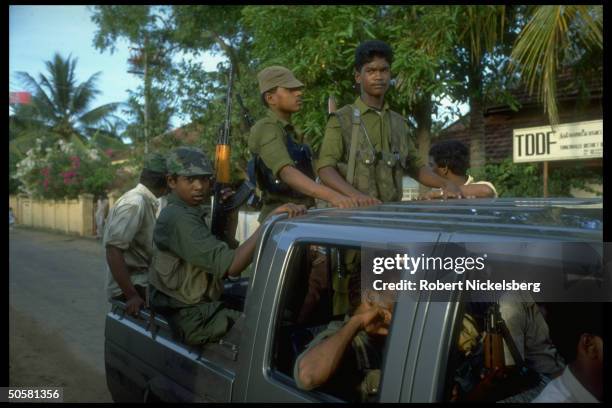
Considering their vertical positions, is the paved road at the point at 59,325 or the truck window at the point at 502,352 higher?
the truck window at the point at 502,352

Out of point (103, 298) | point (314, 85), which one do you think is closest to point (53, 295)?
point (103, 298)

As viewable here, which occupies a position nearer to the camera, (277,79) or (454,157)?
(277,79)

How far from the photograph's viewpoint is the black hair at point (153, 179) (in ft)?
13.7

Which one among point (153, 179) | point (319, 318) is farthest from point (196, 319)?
point (153, 179)

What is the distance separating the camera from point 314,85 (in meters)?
6.58

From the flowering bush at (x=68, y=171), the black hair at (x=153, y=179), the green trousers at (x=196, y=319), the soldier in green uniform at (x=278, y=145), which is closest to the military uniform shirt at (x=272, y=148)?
the soldier in green uniform at (x=278, y=145)

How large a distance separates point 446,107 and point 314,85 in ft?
5.06

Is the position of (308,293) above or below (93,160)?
below

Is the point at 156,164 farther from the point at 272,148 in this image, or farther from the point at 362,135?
the point at 362,135

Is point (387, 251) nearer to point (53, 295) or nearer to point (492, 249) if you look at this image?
point (492, 249)

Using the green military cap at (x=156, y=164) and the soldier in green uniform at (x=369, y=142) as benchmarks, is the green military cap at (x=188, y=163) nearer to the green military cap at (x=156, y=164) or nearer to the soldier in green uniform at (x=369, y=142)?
the soldier in green uniform at (x=369, y=142)

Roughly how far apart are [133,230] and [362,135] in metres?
1.65

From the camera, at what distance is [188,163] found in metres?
3.00

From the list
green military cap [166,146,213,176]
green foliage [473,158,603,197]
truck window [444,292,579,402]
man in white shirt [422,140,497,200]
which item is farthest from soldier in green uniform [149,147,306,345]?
green foliage [473,158,603,197]
